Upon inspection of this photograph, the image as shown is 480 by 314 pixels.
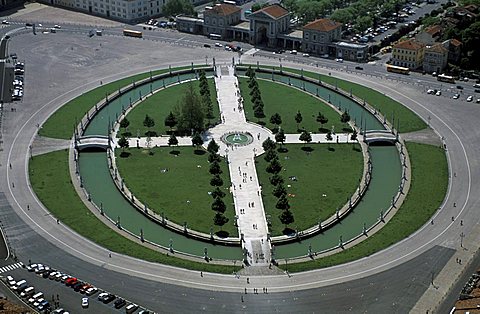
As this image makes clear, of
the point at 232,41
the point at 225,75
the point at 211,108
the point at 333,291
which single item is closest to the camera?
the point at 333,291

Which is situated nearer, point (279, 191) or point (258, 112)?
point (279, 191)

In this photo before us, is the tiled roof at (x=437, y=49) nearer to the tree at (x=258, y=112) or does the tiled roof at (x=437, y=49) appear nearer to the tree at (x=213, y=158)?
the tree at (x=258, y=112)

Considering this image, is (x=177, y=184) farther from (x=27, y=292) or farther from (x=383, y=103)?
(x=383, y=103)

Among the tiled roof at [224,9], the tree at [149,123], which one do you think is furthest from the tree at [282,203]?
the tiled roof at [224,9]

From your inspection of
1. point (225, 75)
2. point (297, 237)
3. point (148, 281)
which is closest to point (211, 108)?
point (225, 75)

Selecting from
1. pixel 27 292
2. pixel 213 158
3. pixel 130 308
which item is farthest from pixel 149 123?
pixel 130 308

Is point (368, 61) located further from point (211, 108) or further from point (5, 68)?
point (5, 68)

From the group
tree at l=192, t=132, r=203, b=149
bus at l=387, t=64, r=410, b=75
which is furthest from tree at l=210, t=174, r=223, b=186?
bus at l=387, t=64, r=410, b=75
